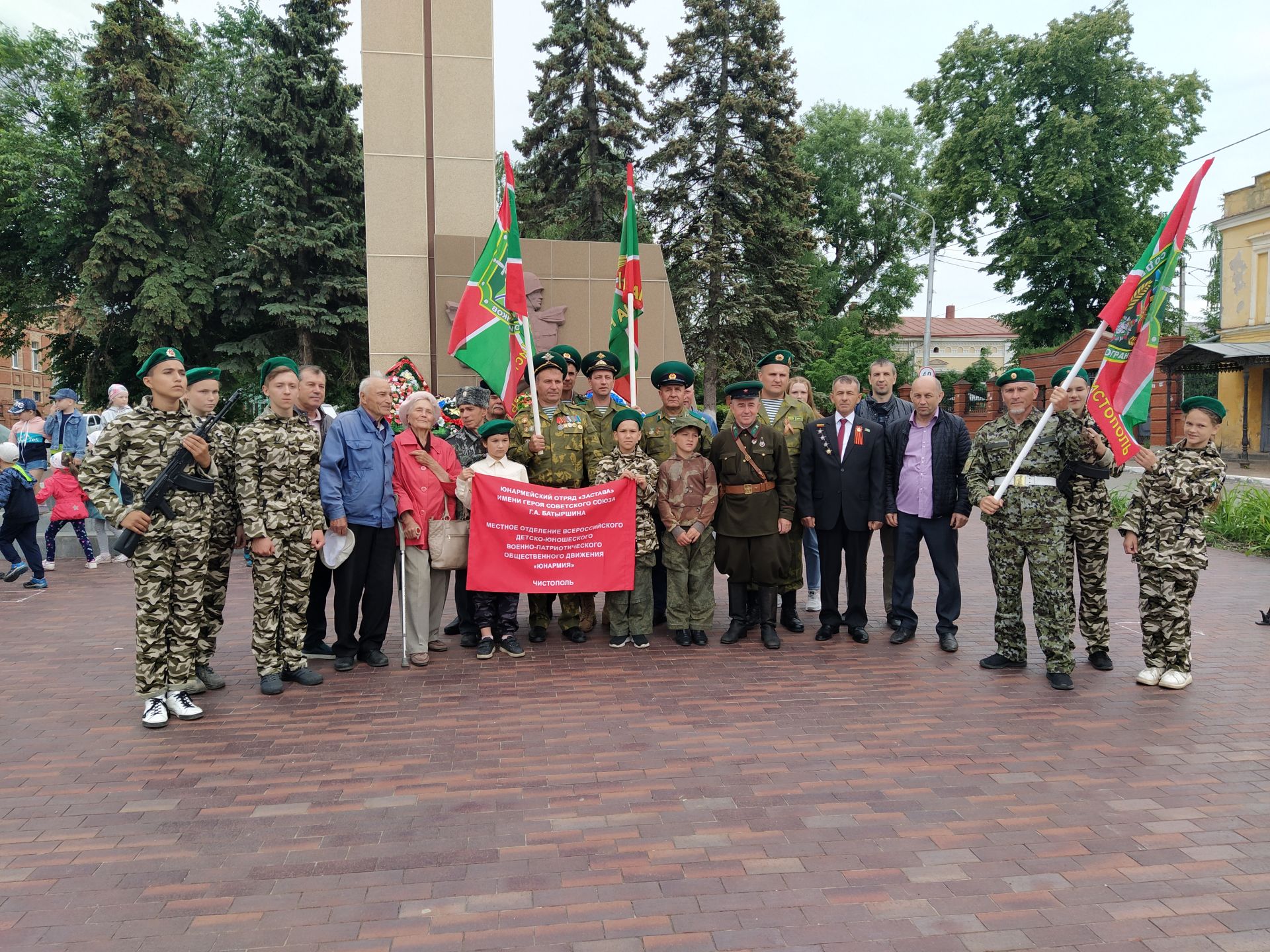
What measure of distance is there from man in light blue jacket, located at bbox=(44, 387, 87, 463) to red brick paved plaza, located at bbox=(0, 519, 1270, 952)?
5.38 metres

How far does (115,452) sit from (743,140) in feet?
86.1

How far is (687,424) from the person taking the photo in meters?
6.54

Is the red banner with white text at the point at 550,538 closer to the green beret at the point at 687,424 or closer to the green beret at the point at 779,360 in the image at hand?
the green beret at the point at 687,424

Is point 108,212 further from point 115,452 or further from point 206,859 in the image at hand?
point 206,859

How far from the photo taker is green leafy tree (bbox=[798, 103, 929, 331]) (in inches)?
1684

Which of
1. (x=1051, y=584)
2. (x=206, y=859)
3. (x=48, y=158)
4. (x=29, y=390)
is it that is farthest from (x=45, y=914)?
(x=29, y=390)

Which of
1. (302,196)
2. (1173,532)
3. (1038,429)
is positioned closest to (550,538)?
(1038,429)

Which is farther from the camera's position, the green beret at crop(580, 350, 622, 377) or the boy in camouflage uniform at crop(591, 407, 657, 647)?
the green beret at crop(580, 350, 622, 377)

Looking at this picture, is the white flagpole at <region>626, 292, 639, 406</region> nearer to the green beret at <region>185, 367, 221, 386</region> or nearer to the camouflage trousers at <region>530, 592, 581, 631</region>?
the camouflage trousers at <region>530, 592, 581, 631</region>

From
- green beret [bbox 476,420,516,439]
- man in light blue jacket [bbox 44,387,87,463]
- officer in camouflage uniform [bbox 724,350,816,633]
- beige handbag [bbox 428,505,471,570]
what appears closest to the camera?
beige handbag [bbox 428,505,471,570]

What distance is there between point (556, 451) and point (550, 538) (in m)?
0.73

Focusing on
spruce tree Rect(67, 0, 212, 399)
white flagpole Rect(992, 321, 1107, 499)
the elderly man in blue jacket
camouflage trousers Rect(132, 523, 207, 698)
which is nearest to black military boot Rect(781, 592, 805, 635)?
white flagpole Rect(992, 321, 1107, 499)

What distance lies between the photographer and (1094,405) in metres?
5.43

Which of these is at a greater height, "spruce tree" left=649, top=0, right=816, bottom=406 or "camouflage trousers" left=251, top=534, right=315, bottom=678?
"spruce tree" left=649, top=0, right=816, bottom=406
